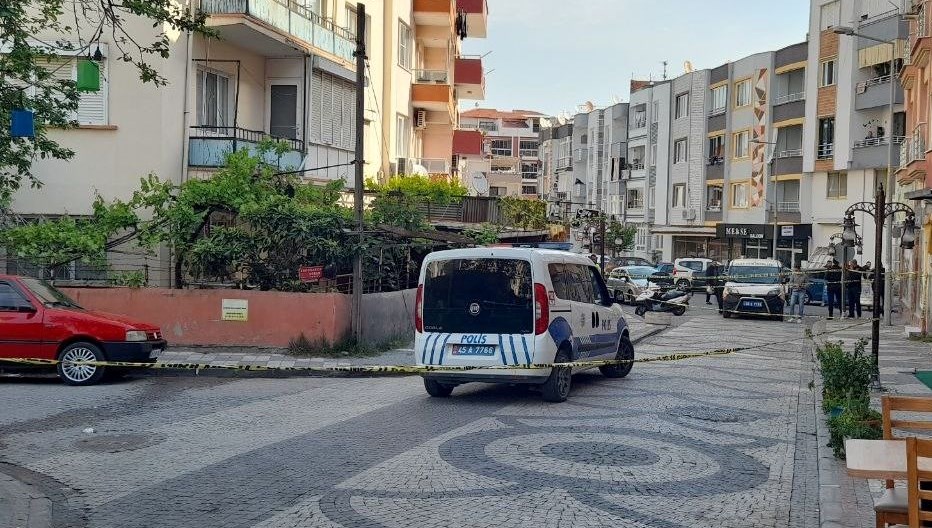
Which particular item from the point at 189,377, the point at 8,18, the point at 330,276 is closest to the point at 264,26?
the point at 330,276

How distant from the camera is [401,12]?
1433 inches

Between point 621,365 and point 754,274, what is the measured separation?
1987 centimetres

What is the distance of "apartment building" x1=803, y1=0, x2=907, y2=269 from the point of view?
4769 centimetres

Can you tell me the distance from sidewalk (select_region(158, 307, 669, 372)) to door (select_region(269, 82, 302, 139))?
26.9 feet

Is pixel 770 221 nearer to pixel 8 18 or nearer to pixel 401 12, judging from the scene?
pixel 401 12

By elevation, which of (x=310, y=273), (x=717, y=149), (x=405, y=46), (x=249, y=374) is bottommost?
(x=249, y=374)

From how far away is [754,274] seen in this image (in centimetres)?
3531

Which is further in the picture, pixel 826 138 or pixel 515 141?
pixel 515 141

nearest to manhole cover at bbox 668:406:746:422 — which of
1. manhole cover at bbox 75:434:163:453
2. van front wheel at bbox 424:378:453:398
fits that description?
van front wheel at bbox 424:378:453:398

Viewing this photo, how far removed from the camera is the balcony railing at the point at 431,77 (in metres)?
40.1

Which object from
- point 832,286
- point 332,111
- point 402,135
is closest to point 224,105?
point 332,111

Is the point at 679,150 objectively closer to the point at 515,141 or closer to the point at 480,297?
the point at 480,297

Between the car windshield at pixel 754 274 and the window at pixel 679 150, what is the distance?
33.9 m

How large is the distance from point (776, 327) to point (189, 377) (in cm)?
1990
